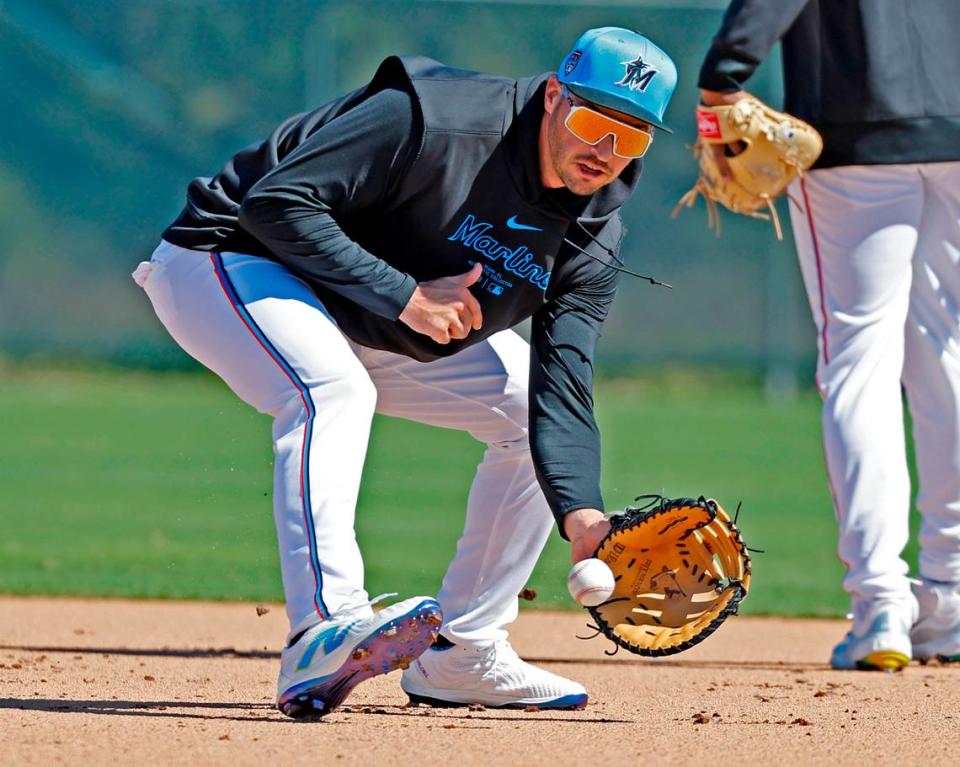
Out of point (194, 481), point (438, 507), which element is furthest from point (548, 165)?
point (194, 481)

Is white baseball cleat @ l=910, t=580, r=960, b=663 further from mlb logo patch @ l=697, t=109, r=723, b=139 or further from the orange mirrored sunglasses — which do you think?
the orange mirrored sunglasses

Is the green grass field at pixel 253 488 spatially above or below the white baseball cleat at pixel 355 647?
below

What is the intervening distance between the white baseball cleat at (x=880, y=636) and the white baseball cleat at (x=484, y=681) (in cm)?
94

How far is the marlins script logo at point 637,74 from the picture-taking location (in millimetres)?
3244

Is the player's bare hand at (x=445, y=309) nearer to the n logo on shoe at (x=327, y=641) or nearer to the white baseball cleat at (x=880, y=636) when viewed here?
the n logo on shoe at (x=327, y=641)

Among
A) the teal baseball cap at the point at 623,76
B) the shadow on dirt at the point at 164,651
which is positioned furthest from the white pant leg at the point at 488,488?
the shadow on dirt at the point at 164,651

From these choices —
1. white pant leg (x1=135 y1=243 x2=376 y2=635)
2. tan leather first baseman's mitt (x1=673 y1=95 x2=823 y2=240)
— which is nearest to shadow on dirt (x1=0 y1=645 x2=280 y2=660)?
white pant leg (x1=135 y1=243 x2=376 y2=635)

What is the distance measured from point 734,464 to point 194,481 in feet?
10.5

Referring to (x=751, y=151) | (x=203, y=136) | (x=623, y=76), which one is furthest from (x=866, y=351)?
(x=203, y=136)

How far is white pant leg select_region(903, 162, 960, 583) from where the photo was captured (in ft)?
14.6

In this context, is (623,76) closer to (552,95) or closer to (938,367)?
(552,95)

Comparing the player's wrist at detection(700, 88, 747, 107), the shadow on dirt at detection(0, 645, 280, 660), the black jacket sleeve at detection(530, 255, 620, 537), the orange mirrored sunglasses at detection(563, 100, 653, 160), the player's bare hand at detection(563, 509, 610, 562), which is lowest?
the shadow on dirt at detection(0, 645, 280, 660)

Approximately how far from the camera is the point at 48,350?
47.1 ft

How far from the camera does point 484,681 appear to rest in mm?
3697
